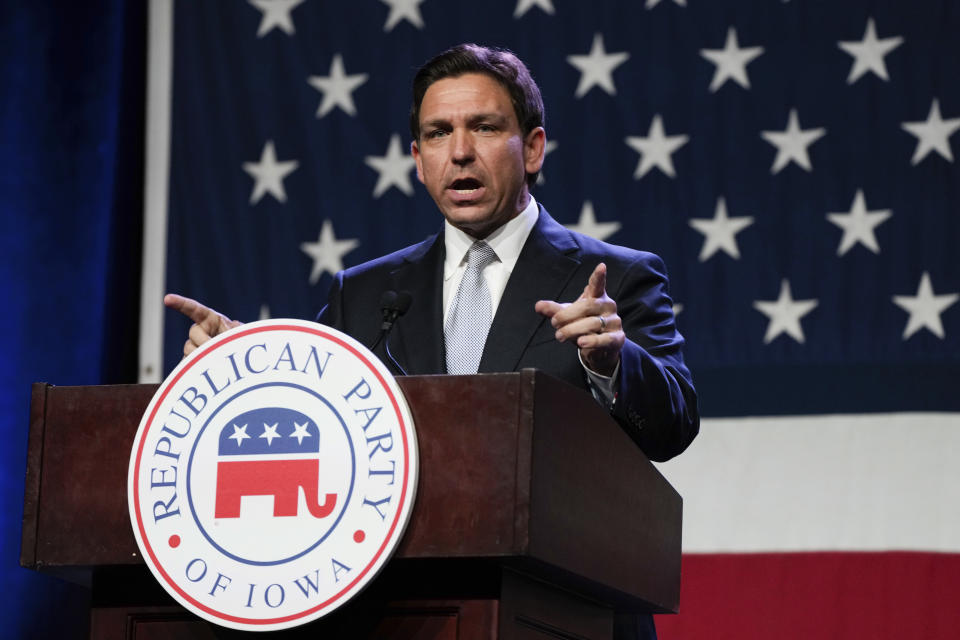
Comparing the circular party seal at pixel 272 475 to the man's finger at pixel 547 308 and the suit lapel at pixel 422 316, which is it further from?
the suit lapel at pixel 422 316

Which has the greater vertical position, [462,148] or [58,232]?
[58,232]

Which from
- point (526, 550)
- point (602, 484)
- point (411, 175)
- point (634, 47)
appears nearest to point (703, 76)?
point (634, 47)

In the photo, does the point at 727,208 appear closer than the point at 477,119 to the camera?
No

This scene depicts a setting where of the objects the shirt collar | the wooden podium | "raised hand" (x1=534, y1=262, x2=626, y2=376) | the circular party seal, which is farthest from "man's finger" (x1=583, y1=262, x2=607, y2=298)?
the shirt collar

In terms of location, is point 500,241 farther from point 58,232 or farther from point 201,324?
point 58,232

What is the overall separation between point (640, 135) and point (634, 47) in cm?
28

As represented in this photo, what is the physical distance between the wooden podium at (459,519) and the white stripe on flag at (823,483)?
2181 mm

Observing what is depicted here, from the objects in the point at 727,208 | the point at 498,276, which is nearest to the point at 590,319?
the point at 498,276

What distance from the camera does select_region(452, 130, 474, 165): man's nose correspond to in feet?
7.08

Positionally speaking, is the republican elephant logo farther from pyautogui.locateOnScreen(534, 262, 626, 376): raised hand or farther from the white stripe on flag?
the white stripe on flag

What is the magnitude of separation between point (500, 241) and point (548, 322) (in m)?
0.29

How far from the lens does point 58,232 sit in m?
4.16

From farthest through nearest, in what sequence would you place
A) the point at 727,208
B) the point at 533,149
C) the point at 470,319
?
the point at 727,208, the point at 533,149, the point at 470,319

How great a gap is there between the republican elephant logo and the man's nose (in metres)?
0.84
